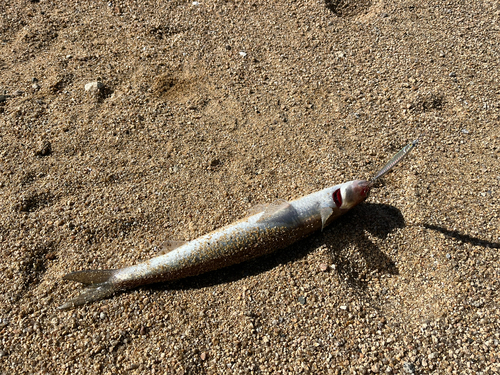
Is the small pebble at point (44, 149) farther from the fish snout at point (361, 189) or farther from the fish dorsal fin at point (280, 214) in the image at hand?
the fish snout at point (361, 189)

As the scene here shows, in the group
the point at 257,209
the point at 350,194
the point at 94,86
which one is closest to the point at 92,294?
the point at 257,209

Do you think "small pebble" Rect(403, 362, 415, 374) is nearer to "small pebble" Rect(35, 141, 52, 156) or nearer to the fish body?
the fish body

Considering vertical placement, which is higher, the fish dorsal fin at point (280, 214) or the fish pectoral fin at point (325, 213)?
the fish dorsal fin at point (280, 214)

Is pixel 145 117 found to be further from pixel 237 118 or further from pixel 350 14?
pixel 350 14

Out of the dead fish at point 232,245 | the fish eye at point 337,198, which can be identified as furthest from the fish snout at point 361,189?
the fish eye at point 337,198

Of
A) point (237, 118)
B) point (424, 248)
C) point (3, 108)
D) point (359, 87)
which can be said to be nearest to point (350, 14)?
point (359, 87)

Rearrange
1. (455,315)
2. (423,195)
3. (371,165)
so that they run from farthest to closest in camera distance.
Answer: (371,165) < (423,195) < (455,315)
